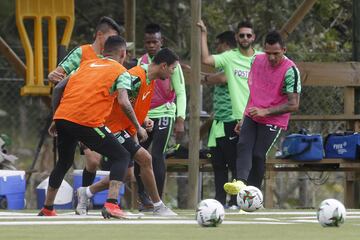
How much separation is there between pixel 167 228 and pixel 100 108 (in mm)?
2091

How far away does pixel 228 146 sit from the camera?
629 inches

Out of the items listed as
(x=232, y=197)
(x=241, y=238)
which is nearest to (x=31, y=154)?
(x=232, y=197)

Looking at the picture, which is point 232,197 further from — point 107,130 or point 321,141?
point 107,130

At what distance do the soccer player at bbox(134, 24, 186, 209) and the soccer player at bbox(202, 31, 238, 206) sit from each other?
106cm

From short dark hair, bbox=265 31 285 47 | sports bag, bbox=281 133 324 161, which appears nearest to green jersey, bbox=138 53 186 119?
short dark hair, bbox=265 31 285 47

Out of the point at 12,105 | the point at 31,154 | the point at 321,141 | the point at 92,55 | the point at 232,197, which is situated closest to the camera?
the point at 92,55

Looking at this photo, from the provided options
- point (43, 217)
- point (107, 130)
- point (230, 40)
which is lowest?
point (43, 217)

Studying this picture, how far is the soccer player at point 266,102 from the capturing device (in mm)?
13922

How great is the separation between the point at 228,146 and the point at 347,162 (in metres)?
2.19

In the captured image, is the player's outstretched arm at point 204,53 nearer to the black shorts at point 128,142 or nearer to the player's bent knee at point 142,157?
the black shorts at point 128,142

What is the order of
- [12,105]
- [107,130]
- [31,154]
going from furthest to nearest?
[31,154], [12,105], [107,130]

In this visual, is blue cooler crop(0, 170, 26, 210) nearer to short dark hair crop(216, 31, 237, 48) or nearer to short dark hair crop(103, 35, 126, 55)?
short dark hair crop(216, 31, 237, 48)

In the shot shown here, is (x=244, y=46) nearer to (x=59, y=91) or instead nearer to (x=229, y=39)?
(x=229, y=39)

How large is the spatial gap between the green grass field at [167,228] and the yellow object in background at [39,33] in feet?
17.6
